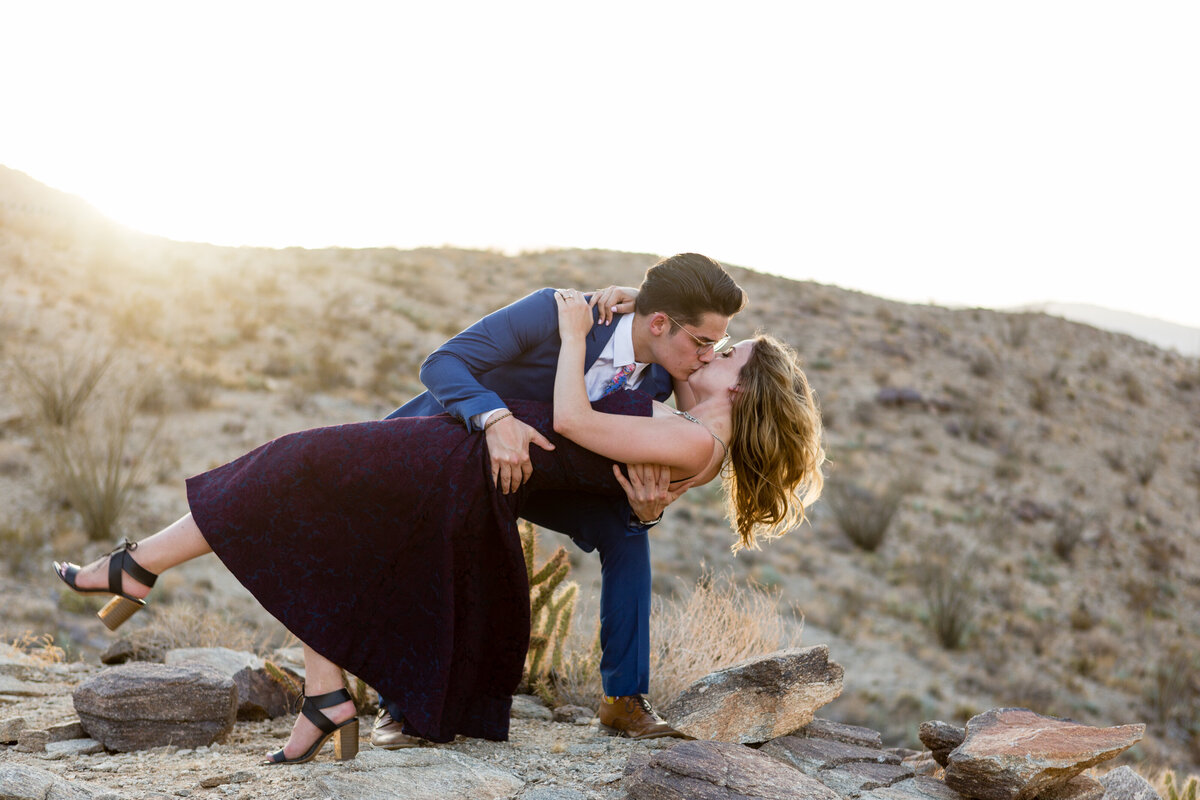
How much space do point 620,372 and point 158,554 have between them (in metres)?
1.90

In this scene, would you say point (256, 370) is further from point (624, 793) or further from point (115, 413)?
point (624, 793)

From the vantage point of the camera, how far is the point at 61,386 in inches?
486

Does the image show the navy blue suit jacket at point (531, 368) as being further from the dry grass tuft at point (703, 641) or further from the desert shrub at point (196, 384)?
the desert shrub at point (196, 384)

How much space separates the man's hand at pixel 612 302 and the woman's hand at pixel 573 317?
0.09 metres

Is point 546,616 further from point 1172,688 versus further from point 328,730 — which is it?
point 1172,688

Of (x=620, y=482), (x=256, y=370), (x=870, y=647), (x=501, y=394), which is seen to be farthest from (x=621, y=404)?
(x=256, y=370)

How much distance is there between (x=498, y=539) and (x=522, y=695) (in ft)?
5.78

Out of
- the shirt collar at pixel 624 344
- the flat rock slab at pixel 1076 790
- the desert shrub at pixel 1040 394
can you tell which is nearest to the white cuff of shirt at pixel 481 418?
the shirt collar at pixel 624 344

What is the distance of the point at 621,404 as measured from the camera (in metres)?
3.60

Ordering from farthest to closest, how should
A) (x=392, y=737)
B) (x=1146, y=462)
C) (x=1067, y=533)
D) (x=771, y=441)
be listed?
(x=1146, y=462)
(x=1067, y=533)
(x=771, y=441)
(x=392, y=737)

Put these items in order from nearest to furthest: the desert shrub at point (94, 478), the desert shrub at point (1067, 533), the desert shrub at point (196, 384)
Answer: the desert shrub at point (94, 478), the desert shrub at point (196, 384), the desert shrub at point (1067, 533)

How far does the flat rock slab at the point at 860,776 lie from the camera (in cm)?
354

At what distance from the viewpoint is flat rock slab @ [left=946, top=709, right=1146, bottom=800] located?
11.0ft

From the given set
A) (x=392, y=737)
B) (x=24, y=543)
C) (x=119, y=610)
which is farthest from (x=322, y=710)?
(x=24, y=543)
